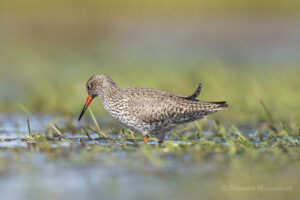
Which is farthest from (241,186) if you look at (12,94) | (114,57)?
(114,57)

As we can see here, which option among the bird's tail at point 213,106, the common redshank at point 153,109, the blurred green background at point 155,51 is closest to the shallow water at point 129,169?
the common redshank at point 153,109

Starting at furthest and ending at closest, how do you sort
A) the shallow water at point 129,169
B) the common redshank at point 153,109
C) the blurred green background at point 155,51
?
the blurred green background at point 155,51
the common redshank at point 153,109
the shallow water at point 129,169

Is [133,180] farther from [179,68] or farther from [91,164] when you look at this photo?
[179,68]

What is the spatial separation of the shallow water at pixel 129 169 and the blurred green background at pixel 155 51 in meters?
2.02

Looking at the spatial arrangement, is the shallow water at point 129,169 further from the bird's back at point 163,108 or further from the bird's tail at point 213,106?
the bird's tail at point 213,106

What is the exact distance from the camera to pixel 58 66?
1922 centimetres

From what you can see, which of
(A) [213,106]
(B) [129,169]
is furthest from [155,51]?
(B) [129,169]

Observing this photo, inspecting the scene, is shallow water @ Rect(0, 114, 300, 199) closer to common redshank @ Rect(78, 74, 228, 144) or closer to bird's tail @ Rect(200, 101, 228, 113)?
common redshank @ Rect(78, 74, 228, 144)

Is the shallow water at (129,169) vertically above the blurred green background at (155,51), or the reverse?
the blurred green background at (155,51)

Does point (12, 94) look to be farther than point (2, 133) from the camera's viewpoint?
Yes

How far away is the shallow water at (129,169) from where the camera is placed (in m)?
6.67

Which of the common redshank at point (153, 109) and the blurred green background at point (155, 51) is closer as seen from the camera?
the common redshank at point (153, 109)

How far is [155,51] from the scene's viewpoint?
76.0 ft

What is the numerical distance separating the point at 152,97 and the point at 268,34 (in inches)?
762
